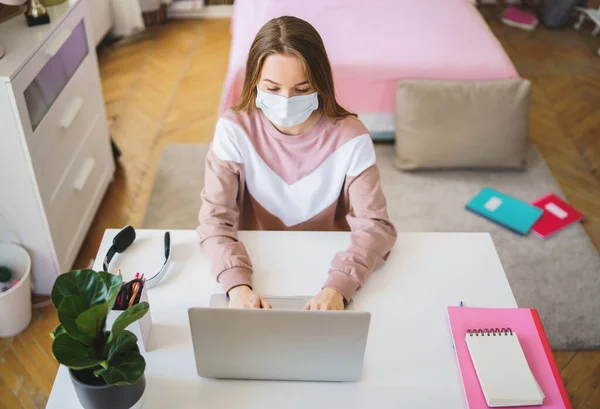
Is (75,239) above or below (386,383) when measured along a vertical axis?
below

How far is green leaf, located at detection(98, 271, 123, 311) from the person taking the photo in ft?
2.83

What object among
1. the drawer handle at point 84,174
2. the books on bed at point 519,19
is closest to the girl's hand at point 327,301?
the drawer handle at point 84,174

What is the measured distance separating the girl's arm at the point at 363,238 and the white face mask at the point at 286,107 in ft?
0.62

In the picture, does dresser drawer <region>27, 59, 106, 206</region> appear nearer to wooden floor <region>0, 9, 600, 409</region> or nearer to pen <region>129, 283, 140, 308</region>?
wooden floor <region>0, 9, 600, 409</region>

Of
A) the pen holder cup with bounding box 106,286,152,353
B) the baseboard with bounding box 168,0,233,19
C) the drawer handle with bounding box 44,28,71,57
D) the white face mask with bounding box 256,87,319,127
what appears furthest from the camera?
the baseboard with bounding box 168,0,233,19

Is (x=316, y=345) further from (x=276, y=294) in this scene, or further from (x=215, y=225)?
(x=215, y=225)

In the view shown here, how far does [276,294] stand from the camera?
119 centimetres

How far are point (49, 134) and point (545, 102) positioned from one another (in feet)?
8.35

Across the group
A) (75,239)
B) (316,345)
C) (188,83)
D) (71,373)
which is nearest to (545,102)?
(188,83)

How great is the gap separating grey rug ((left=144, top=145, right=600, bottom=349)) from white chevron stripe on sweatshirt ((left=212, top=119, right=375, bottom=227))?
990 millimetres

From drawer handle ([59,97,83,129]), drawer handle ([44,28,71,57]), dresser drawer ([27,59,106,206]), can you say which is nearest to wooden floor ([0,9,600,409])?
dresser drawer ([27,59,106,206])

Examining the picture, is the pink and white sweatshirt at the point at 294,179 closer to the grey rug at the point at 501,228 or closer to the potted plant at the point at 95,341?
the potted plant at the point at 95,341

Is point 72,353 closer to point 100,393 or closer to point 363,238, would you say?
point 100,393

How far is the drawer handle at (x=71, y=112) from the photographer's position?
1.99 m
